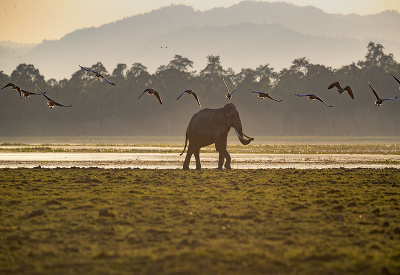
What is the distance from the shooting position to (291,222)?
14688 mm

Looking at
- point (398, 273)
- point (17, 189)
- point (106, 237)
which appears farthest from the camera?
point (17, 189)

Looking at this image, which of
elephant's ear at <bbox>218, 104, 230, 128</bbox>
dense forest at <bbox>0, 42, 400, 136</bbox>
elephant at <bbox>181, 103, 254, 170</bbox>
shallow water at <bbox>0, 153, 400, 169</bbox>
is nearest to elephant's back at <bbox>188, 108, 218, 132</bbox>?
elephant at <bbox>181, 103, 254, 170</bbox>

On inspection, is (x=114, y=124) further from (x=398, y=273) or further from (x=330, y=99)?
(x=398, y=273)

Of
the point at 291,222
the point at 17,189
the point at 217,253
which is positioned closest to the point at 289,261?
the point at 217,253

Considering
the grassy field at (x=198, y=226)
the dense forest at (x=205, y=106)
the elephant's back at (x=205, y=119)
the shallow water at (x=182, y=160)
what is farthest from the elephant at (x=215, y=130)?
the dense forest at (x=205, y=106)

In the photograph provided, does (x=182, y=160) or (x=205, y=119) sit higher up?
(x=205, y=119)

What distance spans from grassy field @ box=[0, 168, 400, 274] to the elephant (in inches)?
259

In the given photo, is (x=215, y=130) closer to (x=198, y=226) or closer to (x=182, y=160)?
(x=182, y=160)

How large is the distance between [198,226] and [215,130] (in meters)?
16.9

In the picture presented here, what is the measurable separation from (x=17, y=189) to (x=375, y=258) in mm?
12889

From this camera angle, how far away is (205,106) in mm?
149500

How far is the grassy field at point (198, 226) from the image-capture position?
10.9 meters

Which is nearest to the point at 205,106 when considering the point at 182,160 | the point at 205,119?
the point at 182,160

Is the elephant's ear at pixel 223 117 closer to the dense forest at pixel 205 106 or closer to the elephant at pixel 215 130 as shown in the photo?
the elephant at pixel 215 130
